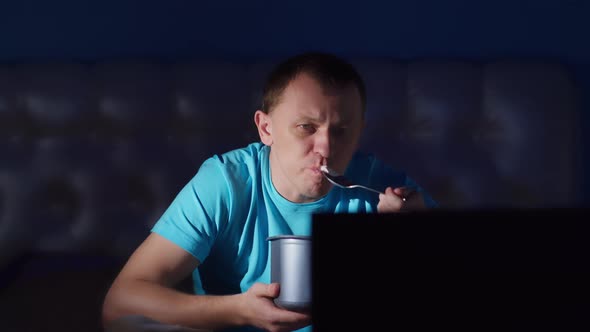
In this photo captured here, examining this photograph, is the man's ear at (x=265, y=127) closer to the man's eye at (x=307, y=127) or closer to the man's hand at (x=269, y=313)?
the man's eye at (x=307, y=127)

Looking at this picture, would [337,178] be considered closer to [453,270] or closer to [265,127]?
[265,127]

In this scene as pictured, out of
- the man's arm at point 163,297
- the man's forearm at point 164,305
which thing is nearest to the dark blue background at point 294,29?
the man's arm at point 163,297

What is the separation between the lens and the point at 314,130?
131cm

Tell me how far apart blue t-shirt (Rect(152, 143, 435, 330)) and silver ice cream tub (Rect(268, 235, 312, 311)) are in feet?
1.53

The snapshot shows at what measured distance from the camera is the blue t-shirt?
A: 1309mm

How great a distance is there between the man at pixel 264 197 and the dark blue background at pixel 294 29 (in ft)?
2.15

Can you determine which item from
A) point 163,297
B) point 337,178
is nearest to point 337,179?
point 337,178

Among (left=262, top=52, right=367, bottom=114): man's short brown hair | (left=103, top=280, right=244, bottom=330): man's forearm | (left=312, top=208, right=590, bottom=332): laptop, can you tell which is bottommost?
(left=103, top=280, right=244, bottom=330): man's forearm

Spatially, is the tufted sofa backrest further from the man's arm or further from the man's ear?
the man's arm

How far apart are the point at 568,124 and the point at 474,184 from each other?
288 mm

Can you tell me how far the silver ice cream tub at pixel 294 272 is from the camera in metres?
0.83

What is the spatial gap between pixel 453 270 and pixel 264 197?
0.90 m

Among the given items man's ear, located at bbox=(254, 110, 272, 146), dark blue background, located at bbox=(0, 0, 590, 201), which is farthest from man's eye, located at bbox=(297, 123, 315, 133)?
dark blue background, located at bbox=(0, 0, 590, 201)

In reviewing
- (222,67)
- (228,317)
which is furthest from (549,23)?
(228,317)
